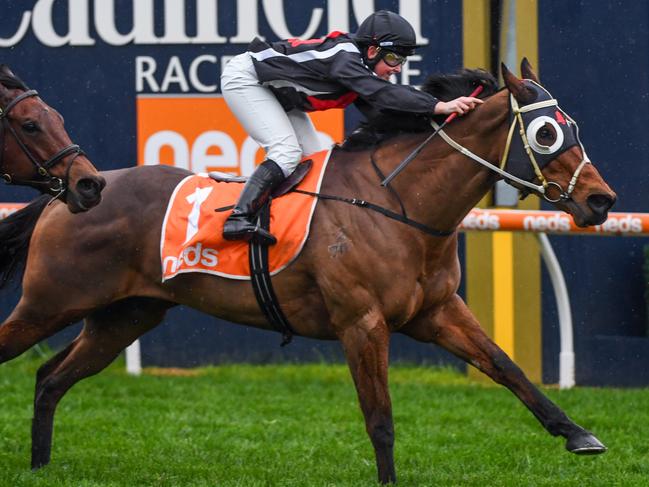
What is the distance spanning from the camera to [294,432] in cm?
668

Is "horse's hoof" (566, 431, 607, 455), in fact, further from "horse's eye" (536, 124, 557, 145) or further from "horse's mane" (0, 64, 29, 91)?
"horse's mane" (0, 64, 29, 91)

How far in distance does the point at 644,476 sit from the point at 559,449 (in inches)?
29.8

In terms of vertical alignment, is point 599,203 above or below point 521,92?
below

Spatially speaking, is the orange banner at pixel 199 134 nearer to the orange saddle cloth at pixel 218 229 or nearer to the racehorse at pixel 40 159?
the orange saddle cloth at pixel 218 229

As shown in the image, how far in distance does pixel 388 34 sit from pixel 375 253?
0.90 m

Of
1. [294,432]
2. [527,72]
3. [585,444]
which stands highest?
[527,72]

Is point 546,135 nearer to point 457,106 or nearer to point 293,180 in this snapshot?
point 457,106

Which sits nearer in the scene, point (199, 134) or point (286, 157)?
point (286, 157)

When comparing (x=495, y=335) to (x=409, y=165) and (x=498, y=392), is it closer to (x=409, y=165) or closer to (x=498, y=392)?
(x=498, y=392)

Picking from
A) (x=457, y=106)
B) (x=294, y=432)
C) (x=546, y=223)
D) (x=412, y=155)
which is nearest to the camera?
(x=457, y=106)

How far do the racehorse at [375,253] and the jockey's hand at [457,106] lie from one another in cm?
5

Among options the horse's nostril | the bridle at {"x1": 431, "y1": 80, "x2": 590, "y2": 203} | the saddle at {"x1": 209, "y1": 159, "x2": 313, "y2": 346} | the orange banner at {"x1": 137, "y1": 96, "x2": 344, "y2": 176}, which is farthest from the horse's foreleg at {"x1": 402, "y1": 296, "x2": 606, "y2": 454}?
the orange banner at {"x1": 137, "y1": 96, "x2": 344, "y2": 176}

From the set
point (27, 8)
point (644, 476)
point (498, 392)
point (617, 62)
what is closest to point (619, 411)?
point (498, 392)

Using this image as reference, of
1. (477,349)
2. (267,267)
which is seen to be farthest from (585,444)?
(267,267)
